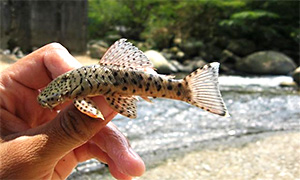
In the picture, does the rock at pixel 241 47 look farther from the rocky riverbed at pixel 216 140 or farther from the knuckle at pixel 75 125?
the knuckle at pixel 75 125

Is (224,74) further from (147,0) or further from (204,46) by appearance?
(147,0)

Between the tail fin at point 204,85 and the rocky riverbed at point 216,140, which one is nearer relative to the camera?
the tail fin at point 204,85

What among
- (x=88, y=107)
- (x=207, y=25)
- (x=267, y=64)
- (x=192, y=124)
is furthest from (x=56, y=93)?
(x=207, y=25)

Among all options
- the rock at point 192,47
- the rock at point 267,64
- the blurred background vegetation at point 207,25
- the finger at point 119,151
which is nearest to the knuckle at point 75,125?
the finger at point 119,151

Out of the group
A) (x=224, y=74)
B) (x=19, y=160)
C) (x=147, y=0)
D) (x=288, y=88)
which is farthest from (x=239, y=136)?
(x=147, y=0)

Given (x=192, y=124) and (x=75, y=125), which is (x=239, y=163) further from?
(x=75, y=125)
